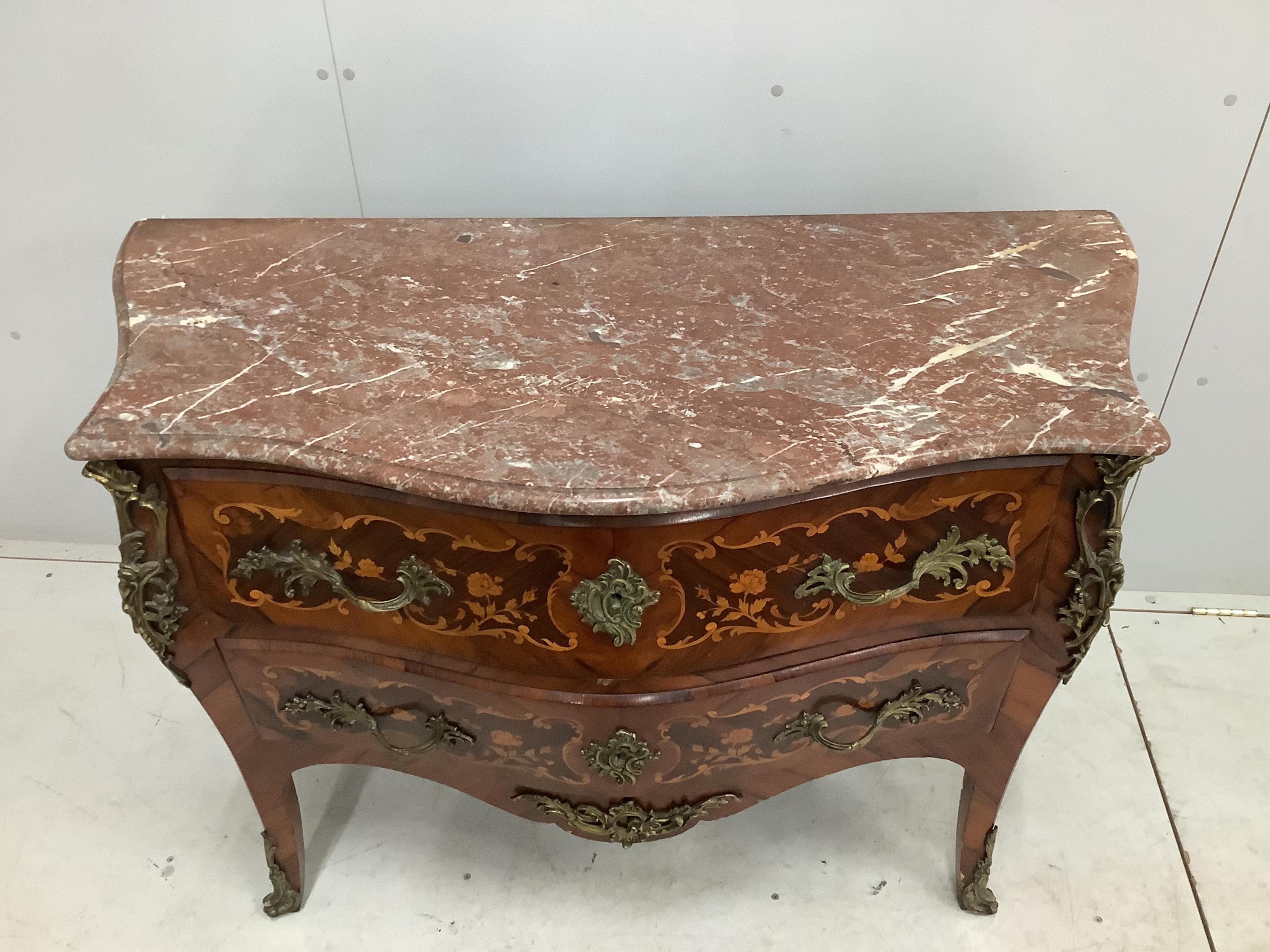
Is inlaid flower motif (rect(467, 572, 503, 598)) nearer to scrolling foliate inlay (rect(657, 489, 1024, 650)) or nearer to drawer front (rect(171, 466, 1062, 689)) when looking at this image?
drawer front (rect(171, 466, 1062, 689))

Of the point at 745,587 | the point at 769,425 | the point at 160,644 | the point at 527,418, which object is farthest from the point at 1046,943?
the point at 160,644

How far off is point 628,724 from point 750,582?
0.23 m

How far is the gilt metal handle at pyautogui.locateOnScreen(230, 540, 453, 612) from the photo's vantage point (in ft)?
3.08

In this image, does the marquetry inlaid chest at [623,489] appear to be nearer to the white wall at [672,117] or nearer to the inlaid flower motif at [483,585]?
the inlaid flower motif at [483,585]

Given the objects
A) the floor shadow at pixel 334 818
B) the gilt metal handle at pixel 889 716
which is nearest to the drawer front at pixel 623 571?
the gilt metal handle at pixel 889 716

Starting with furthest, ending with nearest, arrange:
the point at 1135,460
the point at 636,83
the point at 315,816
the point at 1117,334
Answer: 1. the point at 315,816
2. the point at 636,83
3. the point at 1117,334
4. the point at 1135,460

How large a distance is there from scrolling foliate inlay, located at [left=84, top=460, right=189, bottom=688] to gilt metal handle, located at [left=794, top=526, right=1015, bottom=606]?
25.2 inches

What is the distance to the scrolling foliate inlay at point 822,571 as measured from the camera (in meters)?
0.90

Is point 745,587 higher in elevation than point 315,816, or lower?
higher

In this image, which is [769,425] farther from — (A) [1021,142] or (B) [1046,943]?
(B) [1046,943]

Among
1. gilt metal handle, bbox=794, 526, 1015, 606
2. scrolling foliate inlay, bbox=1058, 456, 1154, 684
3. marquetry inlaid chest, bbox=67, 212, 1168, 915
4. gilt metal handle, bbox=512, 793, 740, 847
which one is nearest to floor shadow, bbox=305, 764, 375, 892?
marquetry inlaid chest, bbox=67, 212, 1168, 915

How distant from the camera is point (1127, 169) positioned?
4.50ft

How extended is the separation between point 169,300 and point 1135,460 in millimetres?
1016

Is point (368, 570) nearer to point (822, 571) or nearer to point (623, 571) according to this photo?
point (623, 571)
